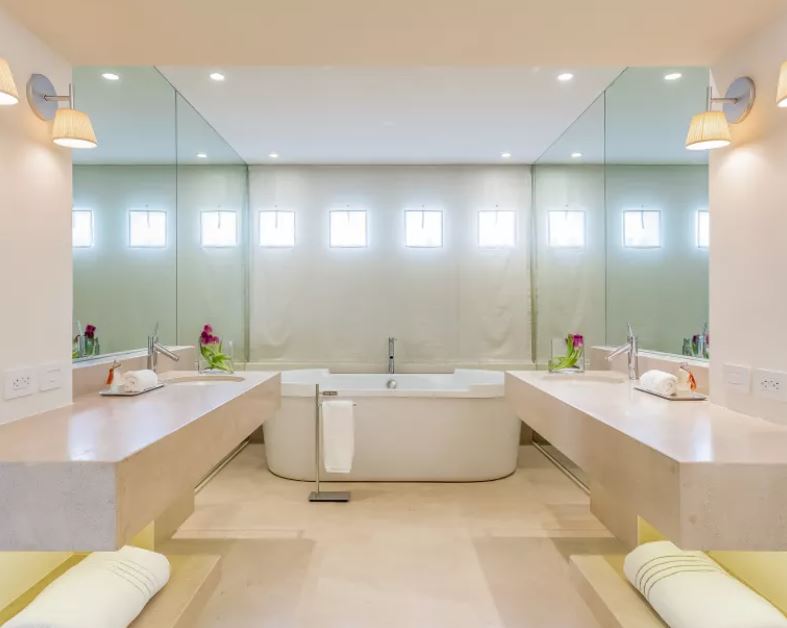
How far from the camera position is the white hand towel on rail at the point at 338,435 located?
3.41 m

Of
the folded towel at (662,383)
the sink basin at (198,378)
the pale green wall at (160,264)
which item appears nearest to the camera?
the folded towel at (662,383)

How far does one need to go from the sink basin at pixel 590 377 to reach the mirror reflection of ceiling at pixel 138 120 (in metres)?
2.58

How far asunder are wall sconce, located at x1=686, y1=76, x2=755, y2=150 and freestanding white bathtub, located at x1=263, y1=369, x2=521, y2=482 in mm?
2229

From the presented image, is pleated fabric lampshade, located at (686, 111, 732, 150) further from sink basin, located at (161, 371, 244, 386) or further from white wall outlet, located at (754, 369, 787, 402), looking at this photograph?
sink basin, located at (161, 371, 244, 386)

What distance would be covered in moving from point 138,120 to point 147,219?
541 millimetres

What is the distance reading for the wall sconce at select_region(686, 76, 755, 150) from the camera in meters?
1.79

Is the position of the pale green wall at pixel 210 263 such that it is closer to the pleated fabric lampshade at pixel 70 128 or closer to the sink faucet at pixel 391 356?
the sink faucet at pixel 391 356

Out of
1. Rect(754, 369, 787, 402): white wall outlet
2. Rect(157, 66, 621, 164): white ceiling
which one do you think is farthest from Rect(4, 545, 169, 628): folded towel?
Rect(157, 66, 621, 164): white ceiling

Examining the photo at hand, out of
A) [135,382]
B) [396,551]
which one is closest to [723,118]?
[396,551]

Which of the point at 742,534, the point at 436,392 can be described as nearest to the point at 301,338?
the point at 436,392

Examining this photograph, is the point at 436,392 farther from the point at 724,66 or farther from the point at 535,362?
the point at 724,66

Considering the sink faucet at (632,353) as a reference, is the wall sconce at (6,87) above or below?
above

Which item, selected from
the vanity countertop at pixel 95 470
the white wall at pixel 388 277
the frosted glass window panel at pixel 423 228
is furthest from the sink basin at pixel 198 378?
the frosted glass window panel at pixel 423 228

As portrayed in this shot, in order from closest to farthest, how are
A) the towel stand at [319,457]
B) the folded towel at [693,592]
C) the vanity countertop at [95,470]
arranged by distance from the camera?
the vanity countertop at [95,470] → the folded towel at [693,592] → the towel stand at [319,457]
